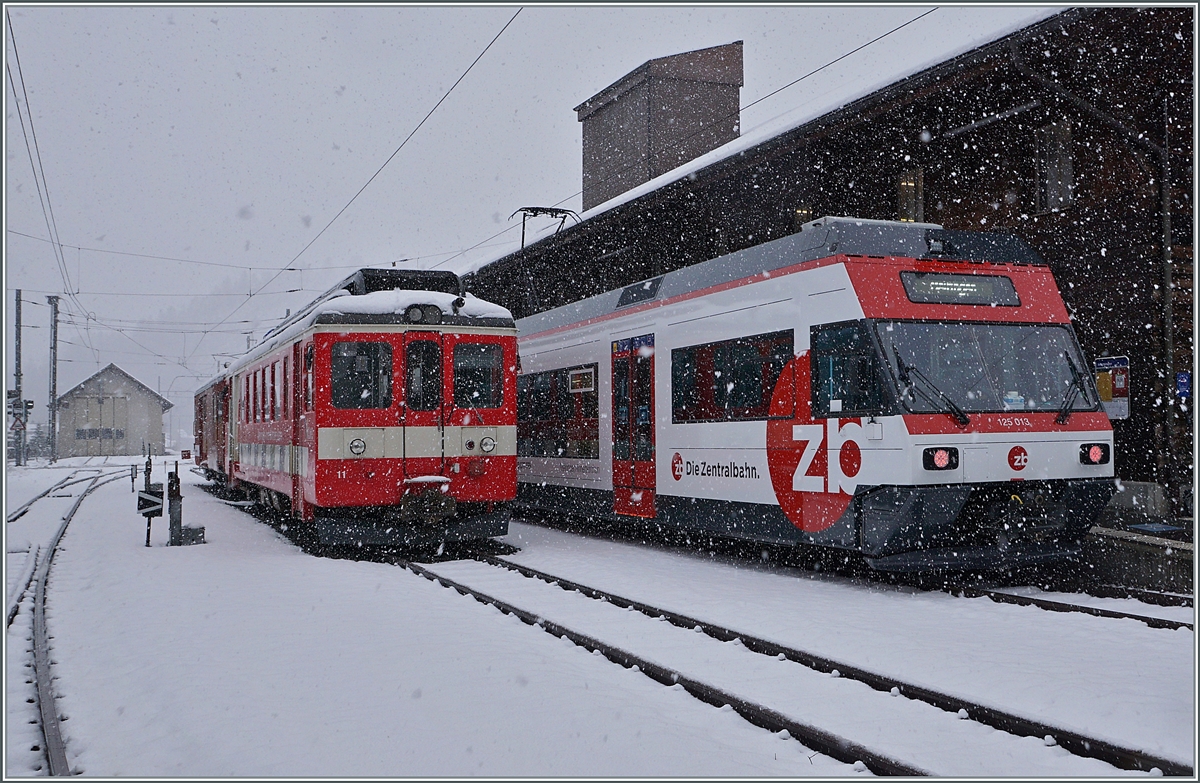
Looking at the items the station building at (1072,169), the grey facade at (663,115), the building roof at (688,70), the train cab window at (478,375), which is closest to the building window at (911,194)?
the station building at (1072,169)

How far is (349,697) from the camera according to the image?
5.49 m

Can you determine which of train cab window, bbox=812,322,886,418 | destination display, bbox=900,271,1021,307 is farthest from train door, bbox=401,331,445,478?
destination display, bbox=900,271,1021,307

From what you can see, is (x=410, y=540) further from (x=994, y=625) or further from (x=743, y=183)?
(x=743, y=183)

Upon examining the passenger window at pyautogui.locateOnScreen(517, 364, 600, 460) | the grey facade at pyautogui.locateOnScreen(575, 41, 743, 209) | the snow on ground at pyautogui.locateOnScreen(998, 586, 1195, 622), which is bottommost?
the snow on ground at pyautogui.locateOnScreen(998, 586, 1195, 622)

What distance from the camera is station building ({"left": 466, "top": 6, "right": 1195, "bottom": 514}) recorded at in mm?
13180

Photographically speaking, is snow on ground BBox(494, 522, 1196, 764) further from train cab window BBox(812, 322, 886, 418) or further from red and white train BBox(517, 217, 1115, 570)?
train cab window BBox(812, 322, 886, 418)

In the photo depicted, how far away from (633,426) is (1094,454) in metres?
5.23

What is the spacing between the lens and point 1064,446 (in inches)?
354

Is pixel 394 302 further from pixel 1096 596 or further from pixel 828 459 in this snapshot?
pixel 1096 596

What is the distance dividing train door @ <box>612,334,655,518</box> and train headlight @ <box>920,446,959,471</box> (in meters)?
4.24

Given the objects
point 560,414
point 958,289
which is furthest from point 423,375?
point 958,289

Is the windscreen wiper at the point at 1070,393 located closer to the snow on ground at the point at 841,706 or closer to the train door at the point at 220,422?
the snow on ground at the point at 841,706

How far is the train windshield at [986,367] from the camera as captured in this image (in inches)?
339

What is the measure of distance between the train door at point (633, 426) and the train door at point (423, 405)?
2225 mm
